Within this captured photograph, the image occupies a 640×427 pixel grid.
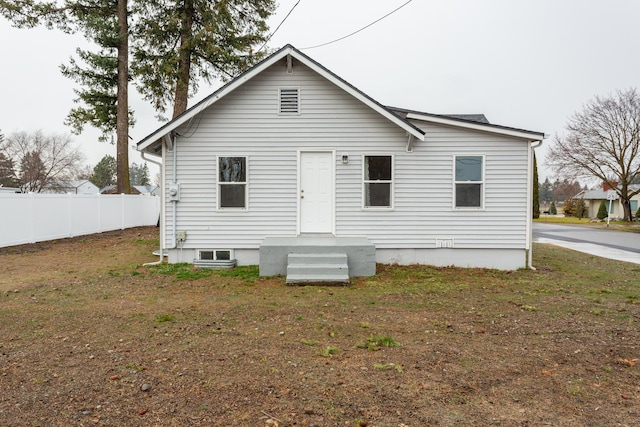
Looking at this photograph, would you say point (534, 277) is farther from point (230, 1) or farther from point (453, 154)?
point (230, 1)

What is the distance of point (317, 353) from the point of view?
3.90m

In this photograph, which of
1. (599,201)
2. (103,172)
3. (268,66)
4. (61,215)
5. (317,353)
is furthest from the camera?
(103,172)

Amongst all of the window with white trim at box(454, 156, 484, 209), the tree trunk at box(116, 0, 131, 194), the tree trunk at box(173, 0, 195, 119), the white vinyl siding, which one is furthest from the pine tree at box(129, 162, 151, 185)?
the window with white trim at box(454, 156, 484, 209)

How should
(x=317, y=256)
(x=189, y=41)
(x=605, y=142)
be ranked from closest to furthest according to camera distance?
(x=317, y=256) → (x=189, y=41) → (x=605, y=142)

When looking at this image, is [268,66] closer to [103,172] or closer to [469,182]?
[469,182]

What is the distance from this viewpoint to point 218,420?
2672 mm

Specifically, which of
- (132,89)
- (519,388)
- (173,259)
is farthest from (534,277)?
(132,89)

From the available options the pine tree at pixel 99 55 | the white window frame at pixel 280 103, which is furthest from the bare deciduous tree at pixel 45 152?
the white window frame at pixel 280 103

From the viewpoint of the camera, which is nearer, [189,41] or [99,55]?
[189,41]

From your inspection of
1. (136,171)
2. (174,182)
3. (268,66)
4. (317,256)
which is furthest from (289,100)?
(136,171)

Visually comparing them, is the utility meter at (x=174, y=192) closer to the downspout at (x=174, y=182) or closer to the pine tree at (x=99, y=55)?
the downspout at (x=174, y=182)

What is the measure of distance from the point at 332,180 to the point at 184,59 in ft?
31.0

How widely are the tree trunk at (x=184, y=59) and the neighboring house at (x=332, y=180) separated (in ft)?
23.1

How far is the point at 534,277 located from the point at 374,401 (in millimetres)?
6596
